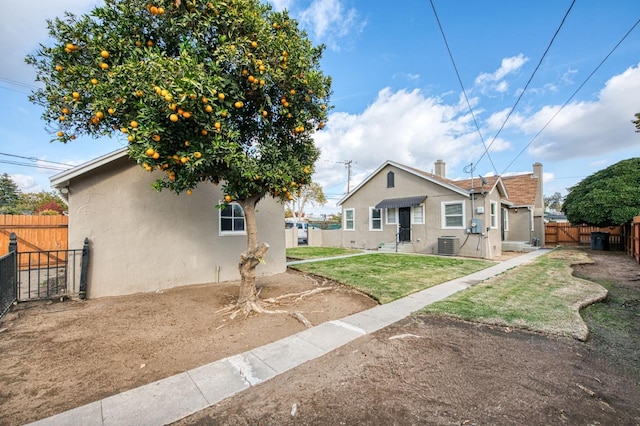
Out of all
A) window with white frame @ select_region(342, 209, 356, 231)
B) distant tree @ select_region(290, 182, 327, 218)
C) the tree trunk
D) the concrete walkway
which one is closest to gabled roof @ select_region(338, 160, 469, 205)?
window with white frame @ select_region(342, 209, 356, 231)

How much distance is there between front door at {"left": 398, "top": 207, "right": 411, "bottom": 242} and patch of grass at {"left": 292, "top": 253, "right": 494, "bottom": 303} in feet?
15.1

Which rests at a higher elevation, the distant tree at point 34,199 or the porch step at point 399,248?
the distant tree at point 34,199

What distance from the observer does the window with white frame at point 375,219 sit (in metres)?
17.6

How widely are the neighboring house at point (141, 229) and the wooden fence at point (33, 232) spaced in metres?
3.69

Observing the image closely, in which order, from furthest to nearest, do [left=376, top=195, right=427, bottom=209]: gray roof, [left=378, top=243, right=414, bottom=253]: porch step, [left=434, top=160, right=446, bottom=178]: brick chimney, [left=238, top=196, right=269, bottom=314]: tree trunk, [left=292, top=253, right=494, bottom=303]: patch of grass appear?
[left=434, top=160, right=446, bottom=178]: brick chimney < [left=378, top=243, right=414, bottom=253]: porch step < [left=376, top=195, right=427, bottom=209]: gray roof < [left=292, top=253, right=494, bottom=303]: patch of grass < [left=238, top=196, right=269, bottom=314]: tree trunk

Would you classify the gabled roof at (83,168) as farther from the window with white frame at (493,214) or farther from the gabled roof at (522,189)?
the gabled roof at (522,189)

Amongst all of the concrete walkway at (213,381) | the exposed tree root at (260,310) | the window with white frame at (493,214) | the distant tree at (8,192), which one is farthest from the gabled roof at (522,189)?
the distant tree at (8,192)

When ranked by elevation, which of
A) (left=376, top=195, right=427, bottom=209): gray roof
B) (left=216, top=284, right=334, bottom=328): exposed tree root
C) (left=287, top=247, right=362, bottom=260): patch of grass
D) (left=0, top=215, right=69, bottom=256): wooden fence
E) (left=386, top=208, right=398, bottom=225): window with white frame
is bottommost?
(left=287, top=247, right=362, bottom=260): patch of grass

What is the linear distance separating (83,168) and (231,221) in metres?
3.66

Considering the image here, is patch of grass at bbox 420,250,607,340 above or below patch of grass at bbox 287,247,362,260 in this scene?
above

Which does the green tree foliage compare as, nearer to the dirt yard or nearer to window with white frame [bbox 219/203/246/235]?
the dirt yard

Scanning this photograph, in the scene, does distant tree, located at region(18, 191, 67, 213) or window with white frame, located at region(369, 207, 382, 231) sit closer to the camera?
window with white frame, located at region(369, 207, 382, 231)

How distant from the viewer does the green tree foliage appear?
46.5 ft

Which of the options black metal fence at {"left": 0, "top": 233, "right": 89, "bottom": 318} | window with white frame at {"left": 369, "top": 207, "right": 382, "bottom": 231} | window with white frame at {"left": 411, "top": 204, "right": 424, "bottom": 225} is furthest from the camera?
window with white frame at {"left": 369, "top": 207, "right": 382, "bottom": 231}
